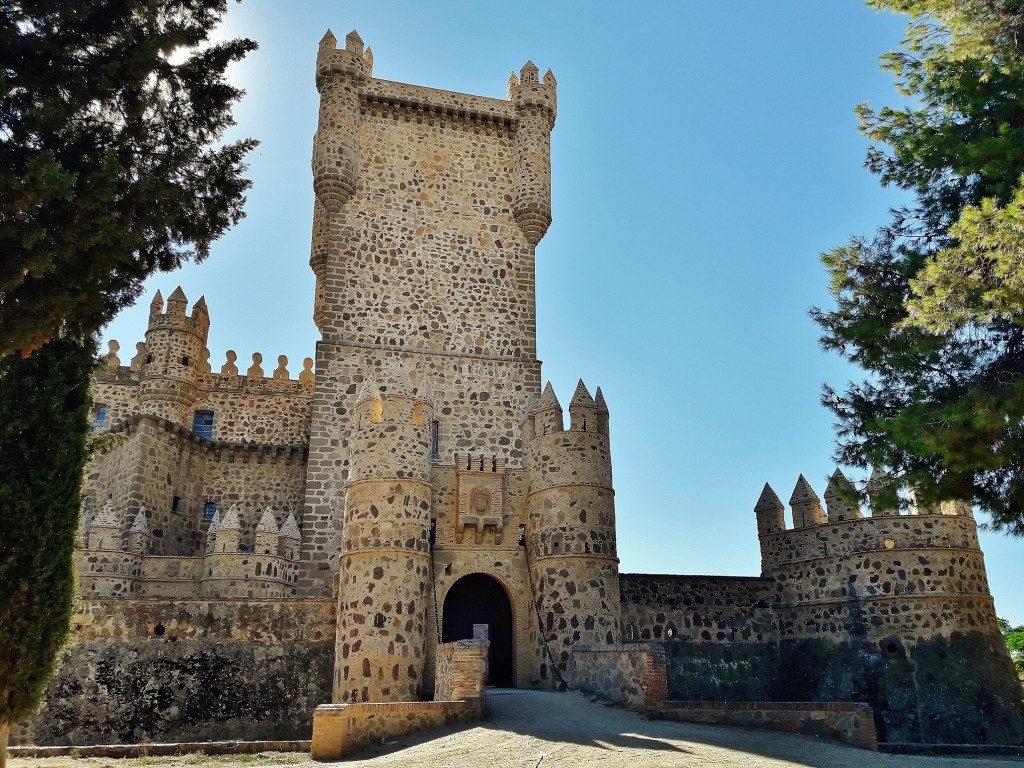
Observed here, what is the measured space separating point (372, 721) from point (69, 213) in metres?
7.17

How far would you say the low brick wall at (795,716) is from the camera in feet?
40.1

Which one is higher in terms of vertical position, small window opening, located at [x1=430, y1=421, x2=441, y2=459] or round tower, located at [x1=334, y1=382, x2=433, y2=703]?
small window opening, located at [x1=430, y1=421, x2=441, y2=459]

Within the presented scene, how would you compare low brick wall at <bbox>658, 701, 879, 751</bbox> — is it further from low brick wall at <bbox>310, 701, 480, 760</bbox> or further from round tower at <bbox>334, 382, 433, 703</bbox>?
round tower at <bbox>334, 382, 433, 703</bbox>

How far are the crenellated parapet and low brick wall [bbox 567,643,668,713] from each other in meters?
5.96

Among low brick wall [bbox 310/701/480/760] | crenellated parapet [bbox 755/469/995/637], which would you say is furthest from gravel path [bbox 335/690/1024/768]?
crenellated parapet [bbox 755/469/995/637]

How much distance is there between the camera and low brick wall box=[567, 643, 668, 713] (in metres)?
13.1

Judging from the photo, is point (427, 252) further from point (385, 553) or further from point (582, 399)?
point (385, 553)

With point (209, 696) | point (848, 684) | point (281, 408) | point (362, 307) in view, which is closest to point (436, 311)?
point (362, 307)

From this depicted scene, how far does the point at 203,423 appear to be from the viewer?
27.8 meters

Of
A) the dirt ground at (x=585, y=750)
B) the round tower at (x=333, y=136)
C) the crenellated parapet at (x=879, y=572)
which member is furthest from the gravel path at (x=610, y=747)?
the round tower at (x=333, y=136)

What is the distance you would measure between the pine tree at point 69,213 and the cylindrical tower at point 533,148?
13748mm

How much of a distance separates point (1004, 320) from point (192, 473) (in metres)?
21.3

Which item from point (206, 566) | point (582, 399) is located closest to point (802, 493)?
point (582, 399)

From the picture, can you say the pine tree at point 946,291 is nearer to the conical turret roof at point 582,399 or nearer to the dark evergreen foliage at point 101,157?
the conical turret roof at point 582,399
